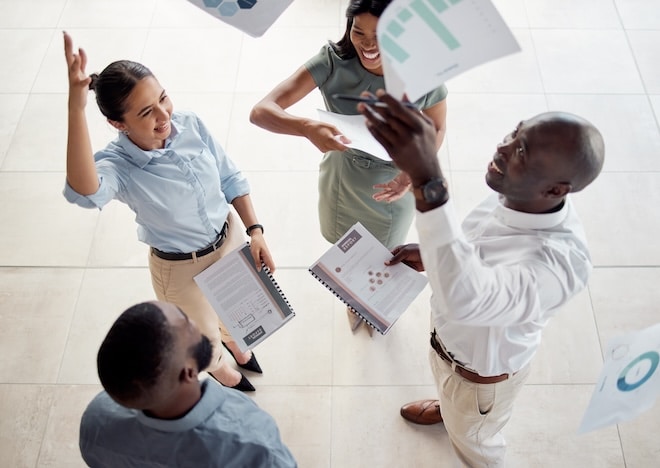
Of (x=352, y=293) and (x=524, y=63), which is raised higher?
(x=352, y=293)

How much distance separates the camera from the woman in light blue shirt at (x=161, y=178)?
1649 millimetres

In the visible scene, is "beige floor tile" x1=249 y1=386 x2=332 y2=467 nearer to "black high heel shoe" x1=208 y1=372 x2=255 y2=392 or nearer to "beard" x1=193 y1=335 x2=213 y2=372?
"black high heel shoe" x1=208 y1=372 x2=255 y2=392

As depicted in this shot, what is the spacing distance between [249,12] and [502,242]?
0.87 metres

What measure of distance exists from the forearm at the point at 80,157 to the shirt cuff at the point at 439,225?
35.5 inches

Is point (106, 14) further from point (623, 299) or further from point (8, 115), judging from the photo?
point (623, 299)

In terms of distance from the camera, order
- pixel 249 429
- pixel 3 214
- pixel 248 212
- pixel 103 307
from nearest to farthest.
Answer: pixel 249 429
pixel 248 212
pixel 103 307
pixel 3 214

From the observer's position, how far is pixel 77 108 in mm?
1580

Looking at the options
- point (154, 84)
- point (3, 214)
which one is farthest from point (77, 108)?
point (3, 214)

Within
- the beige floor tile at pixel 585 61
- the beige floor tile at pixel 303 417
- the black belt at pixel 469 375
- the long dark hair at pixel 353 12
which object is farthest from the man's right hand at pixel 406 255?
the beige floor tile at pixel 585 61

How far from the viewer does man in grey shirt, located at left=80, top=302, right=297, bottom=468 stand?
4.27ft

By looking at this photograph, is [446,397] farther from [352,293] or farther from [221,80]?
[221,80]

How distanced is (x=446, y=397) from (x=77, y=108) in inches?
52.1

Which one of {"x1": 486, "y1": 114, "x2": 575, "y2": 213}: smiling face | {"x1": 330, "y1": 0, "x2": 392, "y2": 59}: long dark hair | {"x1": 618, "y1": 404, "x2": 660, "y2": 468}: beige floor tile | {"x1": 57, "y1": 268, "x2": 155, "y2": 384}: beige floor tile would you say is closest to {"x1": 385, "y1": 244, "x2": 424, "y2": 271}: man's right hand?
{"x1": 486, "y1": 114, "x2": 575, "y2": 213}: smiling face

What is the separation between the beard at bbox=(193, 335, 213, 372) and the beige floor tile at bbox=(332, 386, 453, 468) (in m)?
1.11
